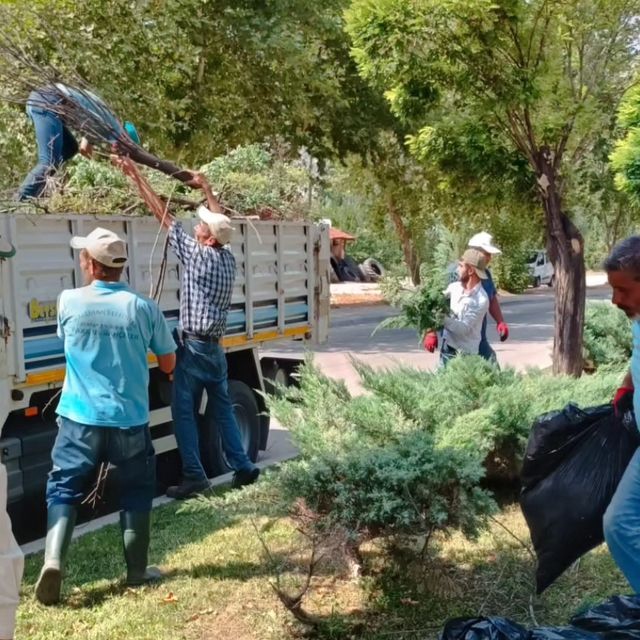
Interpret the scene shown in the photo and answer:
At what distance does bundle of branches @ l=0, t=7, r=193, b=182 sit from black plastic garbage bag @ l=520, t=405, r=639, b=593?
3.61 m

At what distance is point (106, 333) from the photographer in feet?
14.9

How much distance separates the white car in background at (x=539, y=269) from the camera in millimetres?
39584

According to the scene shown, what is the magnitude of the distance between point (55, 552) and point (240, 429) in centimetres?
334

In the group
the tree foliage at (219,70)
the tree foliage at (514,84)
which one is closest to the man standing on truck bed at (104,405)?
the tree foliage at (514,84)

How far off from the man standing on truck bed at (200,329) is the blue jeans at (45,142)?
1.97ft

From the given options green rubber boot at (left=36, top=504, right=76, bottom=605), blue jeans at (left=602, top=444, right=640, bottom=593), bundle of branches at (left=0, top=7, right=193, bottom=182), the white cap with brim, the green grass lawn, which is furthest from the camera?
the white cap with brim

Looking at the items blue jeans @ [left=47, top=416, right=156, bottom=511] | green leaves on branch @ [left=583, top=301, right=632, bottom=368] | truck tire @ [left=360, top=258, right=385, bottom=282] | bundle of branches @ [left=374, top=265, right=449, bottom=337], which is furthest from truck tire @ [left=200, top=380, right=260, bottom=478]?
truck tire @ [left=360, top=258, right=385, bottom=282]

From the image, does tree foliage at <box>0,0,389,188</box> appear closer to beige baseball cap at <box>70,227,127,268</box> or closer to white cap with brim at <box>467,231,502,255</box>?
white cap with brim at <box>467,231,502,255</box>

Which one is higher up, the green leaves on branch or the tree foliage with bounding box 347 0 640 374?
the tree foliage with bounding box 347 0 640 374

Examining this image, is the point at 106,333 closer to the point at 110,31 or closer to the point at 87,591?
the point at 87,591

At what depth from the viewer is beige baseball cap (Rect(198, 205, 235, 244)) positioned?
6293mm

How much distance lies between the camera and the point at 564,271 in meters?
9.00

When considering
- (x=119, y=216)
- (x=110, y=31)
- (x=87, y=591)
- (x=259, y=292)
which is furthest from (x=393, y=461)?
(x=110, y=31)

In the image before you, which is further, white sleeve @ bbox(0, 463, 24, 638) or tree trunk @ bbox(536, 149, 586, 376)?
tree trunk @ bbox(536, 149, 586, 376)
